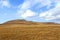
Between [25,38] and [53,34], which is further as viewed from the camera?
[53,34]

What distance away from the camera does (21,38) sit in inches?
681

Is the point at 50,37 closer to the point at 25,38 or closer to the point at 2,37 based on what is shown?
the point at 25,38

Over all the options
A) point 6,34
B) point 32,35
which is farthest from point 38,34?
point 6,34

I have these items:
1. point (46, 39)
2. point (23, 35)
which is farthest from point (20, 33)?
point (46, 39)

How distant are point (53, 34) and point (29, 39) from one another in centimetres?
306

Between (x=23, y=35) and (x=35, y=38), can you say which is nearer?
(x=35, y=38)

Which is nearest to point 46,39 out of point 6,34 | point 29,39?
point 29,39

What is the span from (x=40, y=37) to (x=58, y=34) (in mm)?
2208

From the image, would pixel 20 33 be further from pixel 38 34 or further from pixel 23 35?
pixel 38 34

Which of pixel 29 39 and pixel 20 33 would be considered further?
pixel 20 33

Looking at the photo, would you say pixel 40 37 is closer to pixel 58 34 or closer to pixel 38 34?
pixel 38 34

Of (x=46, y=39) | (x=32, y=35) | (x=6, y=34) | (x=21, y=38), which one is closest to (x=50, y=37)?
(x=46, y=39)

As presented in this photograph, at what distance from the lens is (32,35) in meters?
18.0

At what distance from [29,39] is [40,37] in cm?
120
